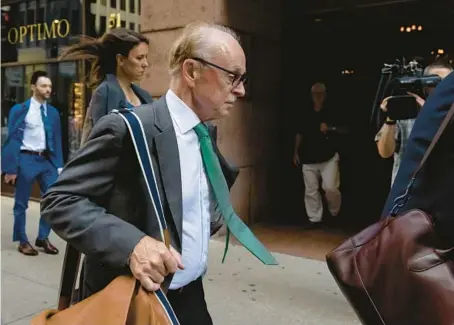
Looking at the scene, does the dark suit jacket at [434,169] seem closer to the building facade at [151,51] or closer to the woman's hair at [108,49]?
the woman's hair at [108,49]

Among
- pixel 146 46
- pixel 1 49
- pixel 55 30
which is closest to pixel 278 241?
pixel 146 46

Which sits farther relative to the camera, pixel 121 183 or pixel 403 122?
pixel 403 122

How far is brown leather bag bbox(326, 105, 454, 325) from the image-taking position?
1452mm

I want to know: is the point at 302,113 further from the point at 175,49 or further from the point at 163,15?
the point at 175,49

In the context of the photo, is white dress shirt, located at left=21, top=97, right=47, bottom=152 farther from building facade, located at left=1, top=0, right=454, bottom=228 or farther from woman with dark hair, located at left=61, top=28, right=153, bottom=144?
woman with dark hair, located at left=61, top=28, right=153, bottom=144

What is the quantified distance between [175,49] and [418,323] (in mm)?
1140

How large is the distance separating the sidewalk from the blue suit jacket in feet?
3.11

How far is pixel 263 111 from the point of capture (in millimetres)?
7078

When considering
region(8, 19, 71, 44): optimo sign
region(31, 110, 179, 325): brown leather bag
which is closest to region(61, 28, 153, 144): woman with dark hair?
region(31, 110, 179, 325): brown leather bag

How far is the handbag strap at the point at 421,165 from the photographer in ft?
5.11

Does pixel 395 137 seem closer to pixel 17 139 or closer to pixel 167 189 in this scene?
pixel 167 189

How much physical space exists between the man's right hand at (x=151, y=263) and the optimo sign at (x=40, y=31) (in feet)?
26.6

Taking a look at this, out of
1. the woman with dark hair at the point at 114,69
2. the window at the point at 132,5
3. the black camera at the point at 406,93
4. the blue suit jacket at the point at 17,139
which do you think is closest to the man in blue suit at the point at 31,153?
the blue suit jacket at the point at 17,139

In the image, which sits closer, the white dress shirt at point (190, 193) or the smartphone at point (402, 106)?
the white dress shirt at point (190, 193)
